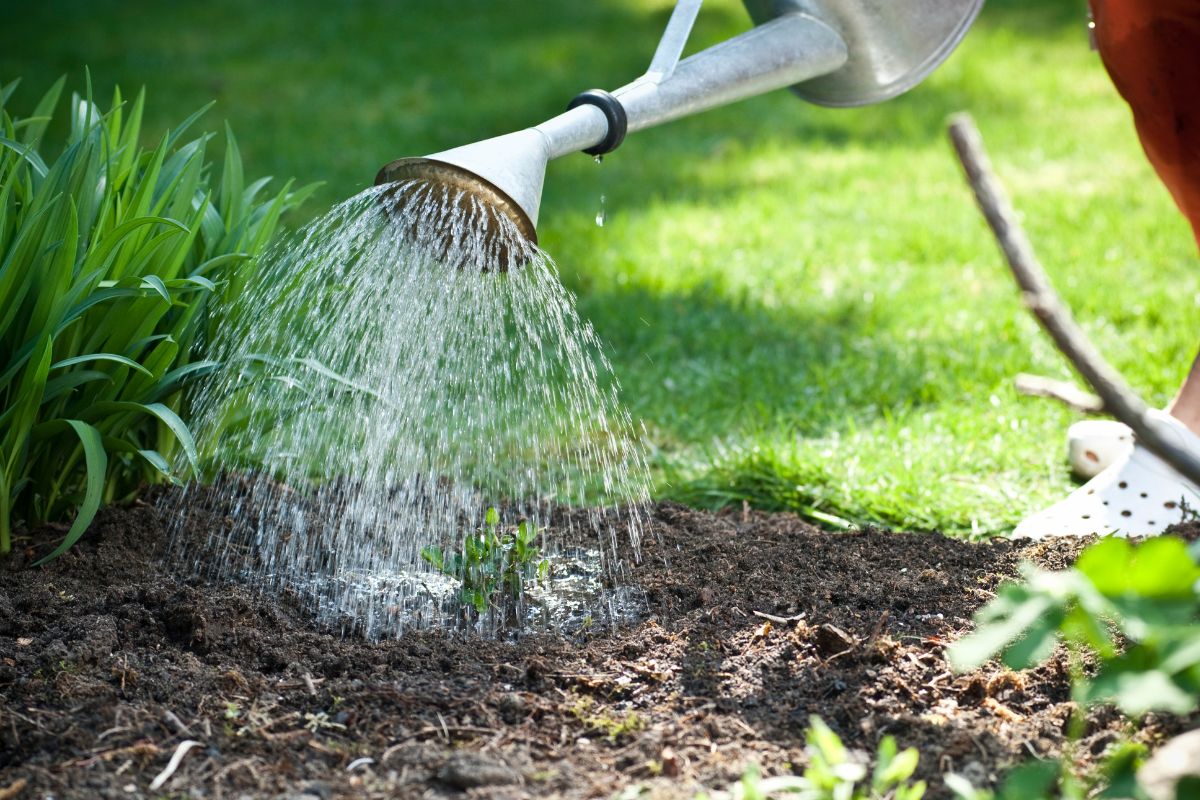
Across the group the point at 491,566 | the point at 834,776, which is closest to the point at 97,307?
the point at 491,566

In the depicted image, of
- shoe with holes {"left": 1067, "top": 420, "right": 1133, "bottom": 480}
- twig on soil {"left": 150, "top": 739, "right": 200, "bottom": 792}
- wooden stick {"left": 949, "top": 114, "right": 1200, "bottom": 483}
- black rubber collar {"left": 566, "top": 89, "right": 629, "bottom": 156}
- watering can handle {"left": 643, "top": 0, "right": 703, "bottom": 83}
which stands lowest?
twig on soil {"left": 150, "top": 739, "right": 200, "bottom": 792}

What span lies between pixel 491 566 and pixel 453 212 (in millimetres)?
680

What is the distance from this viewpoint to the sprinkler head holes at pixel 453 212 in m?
1.98

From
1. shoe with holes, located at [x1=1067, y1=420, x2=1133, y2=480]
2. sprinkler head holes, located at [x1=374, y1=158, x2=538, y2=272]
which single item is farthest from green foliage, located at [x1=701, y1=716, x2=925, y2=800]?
shoe with holes, located at [x1=1067, y1=420, x2=1133, y2=480]

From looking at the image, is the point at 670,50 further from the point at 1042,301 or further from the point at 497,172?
the point at 1042,301

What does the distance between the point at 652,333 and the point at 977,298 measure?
1217 mm

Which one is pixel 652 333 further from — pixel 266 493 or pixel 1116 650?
pixel 1116 650

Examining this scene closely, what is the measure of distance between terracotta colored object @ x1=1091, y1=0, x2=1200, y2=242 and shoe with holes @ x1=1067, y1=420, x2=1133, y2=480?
50 cm

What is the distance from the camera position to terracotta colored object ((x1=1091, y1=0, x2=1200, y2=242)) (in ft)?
8.38

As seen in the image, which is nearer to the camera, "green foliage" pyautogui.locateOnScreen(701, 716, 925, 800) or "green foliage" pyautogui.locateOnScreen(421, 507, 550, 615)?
"green foliage" pyautogui.locateOnScreen(701, 716, 925, 800)

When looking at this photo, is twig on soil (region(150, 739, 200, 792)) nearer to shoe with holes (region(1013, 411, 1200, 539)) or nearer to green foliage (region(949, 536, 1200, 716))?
green foliage (region(949, 536, 1200, 716))

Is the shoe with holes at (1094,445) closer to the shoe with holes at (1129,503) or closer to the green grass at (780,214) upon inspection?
the green grass at (780,214)

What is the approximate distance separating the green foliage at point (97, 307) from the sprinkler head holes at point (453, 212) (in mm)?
475

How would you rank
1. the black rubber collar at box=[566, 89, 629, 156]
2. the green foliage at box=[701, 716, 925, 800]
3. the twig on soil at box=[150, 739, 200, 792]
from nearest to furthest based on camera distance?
the green foliage at box=[701, 716, 925, 800]
the twig on soil at box=[150, 739, 200, 792]
the black rubber collar at box=[566, 89, 629, 156]
